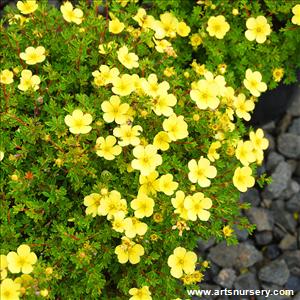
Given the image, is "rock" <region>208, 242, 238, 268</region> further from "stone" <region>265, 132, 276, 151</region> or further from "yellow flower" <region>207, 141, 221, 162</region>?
"yellow flower" <region>207, 141, 221, 162</region>

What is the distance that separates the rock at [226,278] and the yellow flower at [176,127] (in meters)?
1.50

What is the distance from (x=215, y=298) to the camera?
3475mm

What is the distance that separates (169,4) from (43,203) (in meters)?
1.50

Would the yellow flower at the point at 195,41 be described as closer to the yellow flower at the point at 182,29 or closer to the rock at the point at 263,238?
the yellow flower at the point at 182,29

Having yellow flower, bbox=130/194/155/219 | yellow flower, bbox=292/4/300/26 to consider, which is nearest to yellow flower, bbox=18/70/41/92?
yellow flower, bbox=130/194/155/219

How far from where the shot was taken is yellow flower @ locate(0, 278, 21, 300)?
6.65ft

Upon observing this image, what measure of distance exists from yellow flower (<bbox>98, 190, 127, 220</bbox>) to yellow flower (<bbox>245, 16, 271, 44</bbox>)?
1323 millimetres

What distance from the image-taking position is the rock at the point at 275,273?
3.52m

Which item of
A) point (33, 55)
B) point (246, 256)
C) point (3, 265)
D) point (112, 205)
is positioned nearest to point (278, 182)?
point (246, 256)

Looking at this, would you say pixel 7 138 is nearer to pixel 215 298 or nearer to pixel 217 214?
pixel 217 214

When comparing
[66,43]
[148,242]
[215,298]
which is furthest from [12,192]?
[215,298]

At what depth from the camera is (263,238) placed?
3717 millimetres

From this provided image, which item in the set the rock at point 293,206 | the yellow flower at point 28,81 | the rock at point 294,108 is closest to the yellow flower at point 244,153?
the yellow flower at point 28,81

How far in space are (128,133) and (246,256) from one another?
1.69 meters
